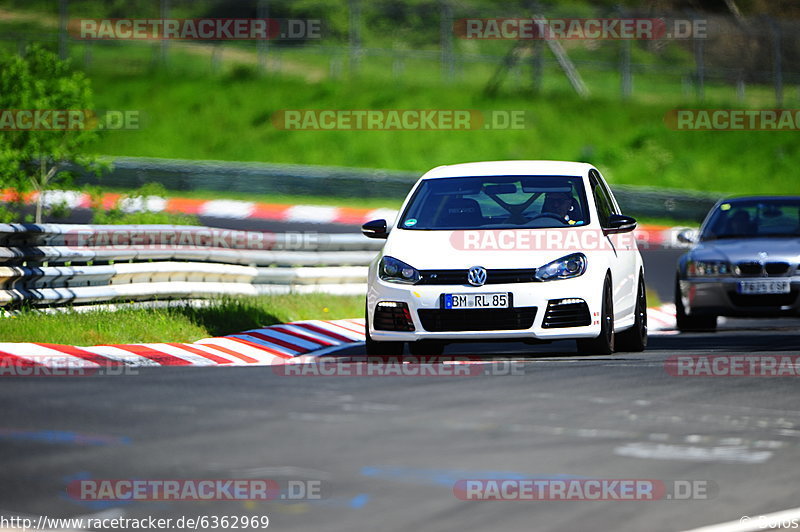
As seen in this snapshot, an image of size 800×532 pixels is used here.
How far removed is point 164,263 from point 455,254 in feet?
13.5

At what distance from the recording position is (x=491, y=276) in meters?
11.3

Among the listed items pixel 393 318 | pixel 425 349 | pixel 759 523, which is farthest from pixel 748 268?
pixel 759 523

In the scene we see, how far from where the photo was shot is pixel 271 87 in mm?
43375

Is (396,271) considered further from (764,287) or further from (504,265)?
(764,287)

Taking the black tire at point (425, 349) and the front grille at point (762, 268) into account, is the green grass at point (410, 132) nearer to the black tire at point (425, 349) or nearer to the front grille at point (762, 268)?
the front grille at point (762, 268)

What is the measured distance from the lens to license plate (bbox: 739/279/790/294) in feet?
49.8

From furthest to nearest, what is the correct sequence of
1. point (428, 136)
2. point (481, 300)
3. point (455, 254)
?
point (428, 136)
point (455, 254)
point (481, 300)

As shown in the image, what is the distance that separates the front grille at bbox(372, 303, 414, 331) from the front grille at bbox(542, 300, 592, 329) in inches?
41.9

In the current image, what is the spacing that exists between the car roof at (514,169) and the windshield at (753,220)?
12.9ft

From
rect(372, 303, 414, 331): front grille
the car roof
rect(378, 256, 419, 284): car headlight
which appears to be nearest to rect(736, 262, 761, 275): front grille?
the car roof

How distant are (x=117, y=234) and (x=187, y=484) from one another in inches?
325

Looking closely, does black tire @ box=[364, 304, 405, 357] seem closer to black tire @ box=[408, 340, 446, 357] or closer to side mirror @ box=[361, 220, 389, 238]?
black tire @ box=[408, 340, 446, 357]

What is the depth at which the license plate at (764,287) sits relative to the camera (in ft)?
49.8

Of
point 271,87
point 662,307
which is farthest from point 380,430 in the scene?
point 271,87
